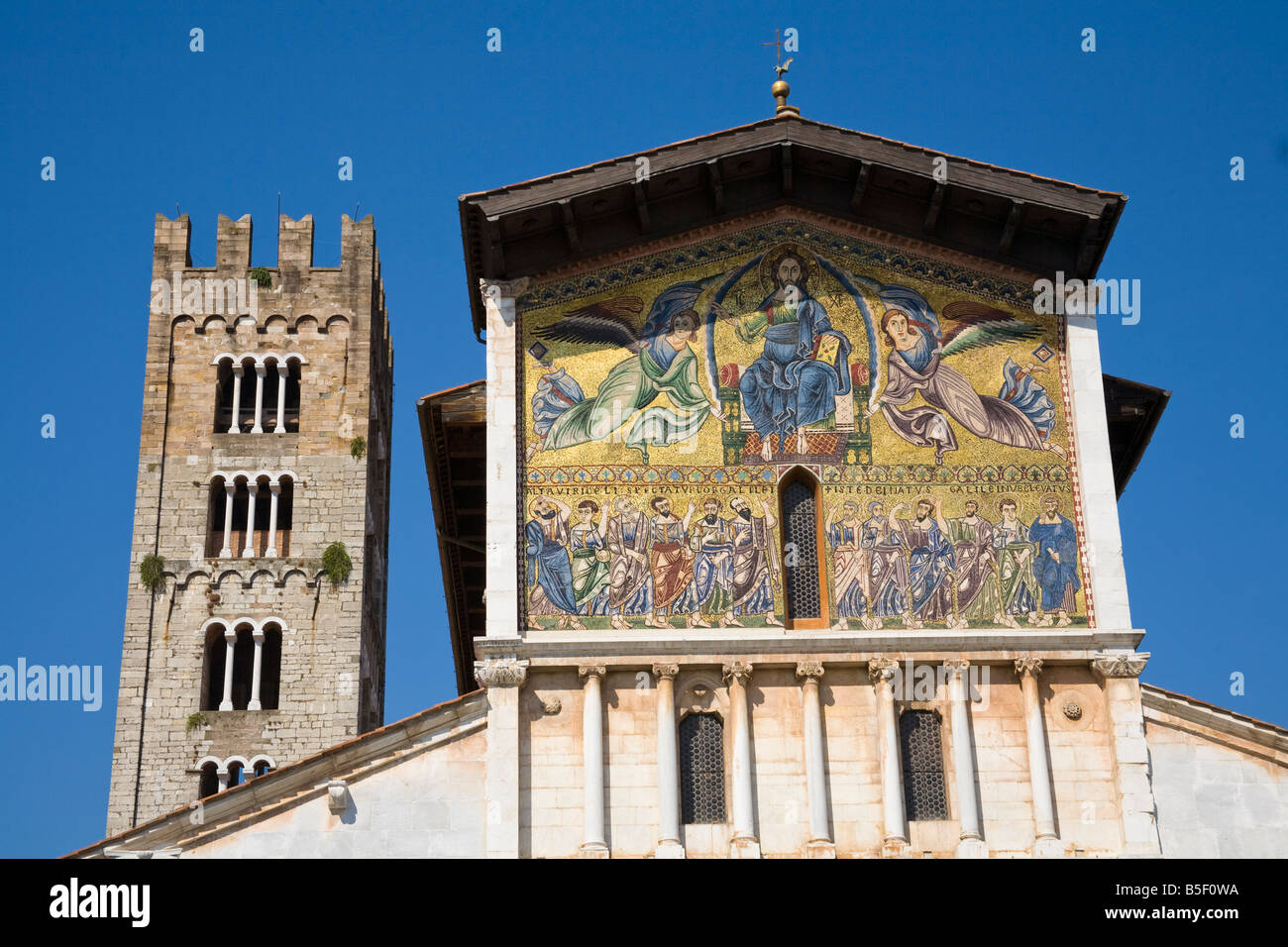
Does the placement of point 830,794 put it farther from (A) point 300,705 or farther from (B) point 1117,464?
(A) point 300,705

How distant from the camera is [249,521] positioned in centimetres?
5925

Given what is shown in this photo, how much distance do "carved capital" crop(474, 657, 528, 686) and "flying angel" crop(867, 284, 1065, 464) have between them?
604 centimetres

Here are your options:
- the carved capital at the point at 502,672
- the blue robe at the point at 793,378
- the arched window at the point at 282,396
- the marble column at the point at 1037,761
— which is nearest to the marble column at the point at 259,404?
the arched window at the point at 282,396

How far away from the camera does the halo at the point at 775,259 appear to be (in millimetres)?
29047

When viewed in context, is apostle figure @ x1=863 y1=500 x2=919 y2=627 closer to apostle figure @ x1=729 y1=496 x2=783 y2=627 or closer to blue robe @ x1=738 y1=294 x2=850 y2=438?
apostle figure @ x1=729 y1=496 x2=783 y2=627

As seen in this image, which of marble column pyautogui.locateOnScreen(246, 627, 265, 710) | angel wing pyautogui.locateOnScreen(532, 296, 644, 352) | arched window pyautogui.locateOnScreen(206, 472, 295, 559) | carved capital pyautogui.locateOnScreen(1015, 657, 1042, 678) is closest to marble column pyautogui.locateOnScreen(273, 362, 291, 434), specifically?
arched window pyautogui.locateOnScreen(206, 472, 295, 559)

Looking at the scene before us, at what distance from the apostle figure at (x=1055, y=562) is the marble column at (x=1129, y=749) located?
903 millimetres

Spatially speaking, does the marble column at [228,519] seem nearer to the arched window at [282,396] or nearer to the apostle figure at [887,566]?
the arched window at [282,396]

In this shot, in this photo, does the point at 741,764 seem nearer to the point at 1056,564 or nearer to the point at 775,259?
the point at 1056,564

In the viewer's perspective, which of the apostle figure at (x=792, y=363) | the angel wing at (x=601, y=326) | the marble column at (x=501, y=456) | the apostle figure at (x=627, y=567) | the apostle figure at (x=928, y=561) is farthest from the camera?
the angel wing at (x=601, y=326)

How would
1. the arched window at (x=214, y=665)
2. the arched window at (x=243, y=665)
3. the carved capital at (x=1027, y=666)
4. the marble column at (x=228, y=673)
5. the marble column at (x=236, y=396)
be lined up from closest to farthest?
the carved capital at (x=1027, y=666) < the marble column at (x=228, y=673) < the arched window at (x=243, y=665) < the arched window at (x=214, y=665) < the marble column at (x=236, y=396)

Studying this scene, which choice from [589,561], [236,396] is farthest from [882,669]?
[236,396]
